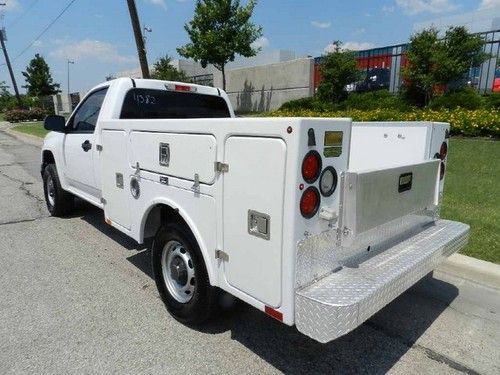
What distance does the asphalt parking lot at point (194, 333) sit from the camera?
8.66 feet

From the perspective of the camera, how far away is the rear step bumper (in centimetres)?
204

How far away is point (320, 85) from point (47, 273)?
17.6 meters

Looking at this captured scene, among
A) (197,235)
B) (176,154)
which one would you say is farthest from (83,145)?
(197,235)

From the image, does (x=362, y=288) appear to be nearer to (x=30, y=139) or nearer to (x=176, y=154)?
(x=176, y=154)

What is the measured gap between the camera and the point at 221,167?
8.00ft

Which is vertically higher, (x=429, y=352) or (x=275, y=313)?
(x=275, y=313)

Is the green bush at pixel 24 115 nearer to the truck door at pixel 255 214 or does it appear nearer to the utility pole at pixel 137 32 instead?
the utility pole at pixel 137 32

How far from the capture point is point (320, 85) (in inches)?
774

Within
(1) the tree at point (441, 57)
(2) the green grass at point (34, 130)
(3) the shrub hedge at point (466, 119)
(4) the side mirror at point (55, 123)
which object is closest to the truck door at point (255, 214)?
(4) the side mirror at point (55, 123)

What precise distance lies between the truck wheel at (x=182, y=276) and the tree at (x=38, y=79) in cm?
5399

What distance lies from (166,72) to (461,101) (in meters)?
22.5

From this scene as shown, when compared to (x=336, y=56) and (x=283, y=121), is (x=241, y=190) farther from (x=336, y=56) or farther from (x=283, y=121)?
(x=336, y=56)

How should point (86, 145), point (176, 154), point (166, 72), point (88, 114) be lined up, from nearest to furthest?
point (176, 154) < point (86, 145) < point (88, 114) < point (166, 72)

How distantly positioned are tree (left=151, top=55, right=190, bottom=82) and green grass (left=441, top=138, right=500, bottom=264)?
23.6m
